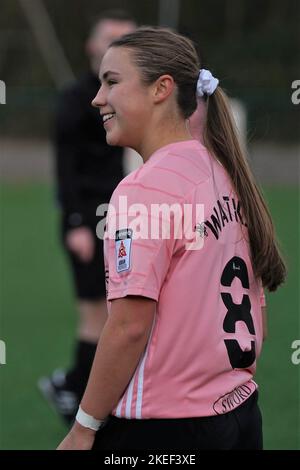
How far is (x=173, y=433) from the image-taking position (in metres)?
2.47

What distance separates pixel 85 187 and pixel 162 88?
2.69 m

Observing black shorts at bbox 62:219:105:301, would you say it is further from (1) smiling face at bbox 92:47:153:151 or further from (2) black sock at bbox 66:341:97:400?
(1) smiling face at bbox 92:47:153:151

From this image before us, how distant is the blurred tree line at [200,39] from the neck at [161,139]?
20610 millimetres

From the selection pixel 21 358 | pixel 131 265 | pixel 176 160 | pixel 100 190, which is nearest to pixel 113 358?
pixel 131 265

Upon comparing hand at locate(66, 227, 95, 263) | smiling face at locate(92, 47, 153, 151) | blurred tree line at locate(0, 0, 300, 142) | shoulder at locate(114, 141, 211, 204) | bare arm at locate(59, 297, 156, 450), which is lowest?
bare arm at locate(59, 297, 156, 450)

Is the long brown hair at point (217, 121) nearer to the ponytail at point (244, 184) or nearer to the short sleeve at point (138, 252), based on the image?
the ponytail at point (244, 184)

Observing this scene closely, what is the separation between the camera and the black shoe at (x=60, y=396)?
5082 mm

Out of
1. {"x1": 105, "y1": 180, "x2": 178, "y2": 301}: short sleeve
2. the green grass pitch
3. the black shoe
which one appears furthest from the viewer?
the black shoe

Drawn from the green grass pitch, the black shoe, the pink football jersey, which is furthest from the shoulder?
the black shoe

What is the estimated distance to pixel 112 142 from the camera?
103 inches

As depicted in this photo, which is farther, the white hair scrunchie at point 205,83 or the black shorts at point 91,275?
the black shorts at point 91,275

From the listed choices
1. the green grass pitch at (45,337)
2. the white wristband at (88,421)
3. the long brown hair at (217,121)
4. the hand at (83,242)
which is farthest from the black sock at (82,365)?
the white wristband at (88,421)

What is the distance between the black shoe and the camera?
200 inches

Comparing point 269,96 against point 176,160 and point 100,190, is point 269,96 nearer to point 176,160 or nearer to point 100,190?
point 100,190
